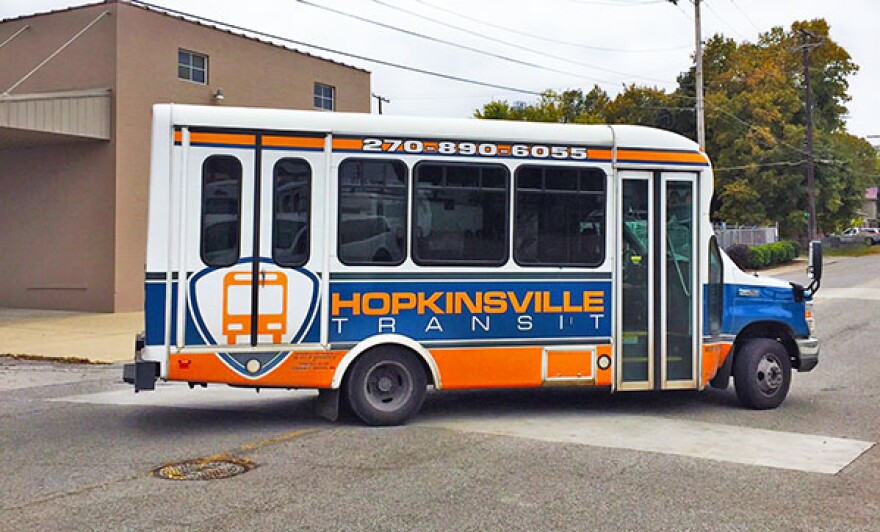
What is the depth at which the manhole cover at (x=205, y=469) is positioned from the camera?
21.9ft

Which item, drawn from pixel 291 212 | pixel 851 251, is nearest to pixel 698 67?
pixel 291 212

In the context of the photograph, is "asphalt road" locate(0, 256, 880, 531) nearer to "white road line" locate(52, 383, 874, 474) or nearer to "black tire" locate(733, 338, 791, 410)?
"white road line" locate(52, 383, 874, 474)

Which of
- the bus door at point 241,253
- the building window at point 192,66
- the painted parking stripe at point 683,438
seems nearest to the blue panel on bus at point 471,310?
the bus door at point 241,253

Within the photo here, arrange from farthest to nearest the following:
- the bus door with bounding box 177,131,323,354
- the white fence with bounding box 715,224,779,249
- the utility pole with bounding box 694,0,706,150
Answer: the white fence with bounding box 715,224,779,249, the utility pole with bounding box 694,0,706,150, the bus door with bounding box 177,131,323,354

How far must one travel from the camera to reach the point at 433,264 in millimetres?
8562

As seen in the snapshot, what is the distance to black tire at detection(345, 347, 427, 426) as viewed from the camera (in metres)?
8.38

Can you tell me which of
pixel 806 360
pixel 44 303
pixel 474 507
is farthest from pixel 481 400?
pixel 44 303

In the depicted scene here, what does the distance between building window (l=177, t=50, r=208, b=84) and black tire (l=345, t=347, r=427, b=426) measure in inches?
632

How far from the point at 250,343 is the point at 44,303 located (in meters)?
15.8

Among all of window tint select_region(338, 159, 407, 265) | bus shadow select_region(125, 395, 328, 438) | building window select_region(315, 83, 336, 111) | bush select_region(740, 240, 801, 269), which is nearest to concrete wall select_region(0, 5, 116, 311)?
building window select_region(315, 83, 336, 111)

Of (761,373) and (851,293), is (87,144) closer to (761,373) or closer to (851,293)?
(761,373)

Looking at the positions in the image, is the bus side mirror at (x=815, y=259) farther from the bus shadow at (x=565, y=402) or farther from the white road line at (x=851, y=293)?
the white road line at (x=851, y=293)

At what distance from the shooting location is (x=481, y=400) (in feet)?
32.8

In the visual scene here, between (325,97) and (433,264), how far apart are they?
1916cm
